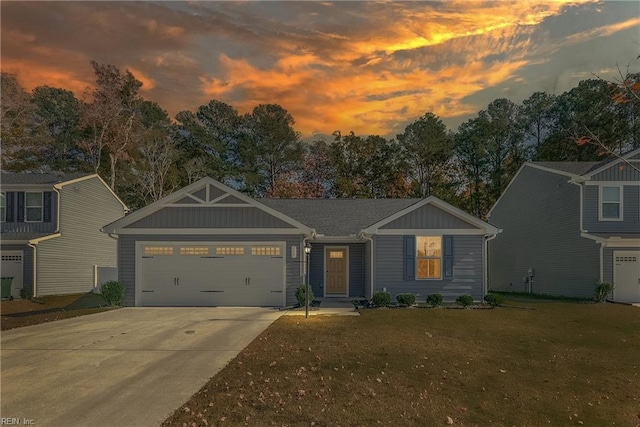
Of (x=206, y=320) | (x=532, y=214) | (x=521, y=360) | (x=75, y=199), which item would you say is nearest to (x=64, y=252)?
(x=75, y=199)

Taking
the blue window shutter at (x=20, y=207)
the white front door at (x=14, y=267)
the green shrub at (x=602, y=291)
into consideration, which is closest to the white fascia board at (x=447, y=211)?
the green shrub at (x=602, y=291)

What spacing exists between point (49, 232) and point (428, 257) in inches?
784

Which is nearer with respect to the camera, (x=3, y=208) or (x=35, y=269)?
(x=35, y=269)

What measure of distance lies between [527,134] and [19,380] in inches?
1724

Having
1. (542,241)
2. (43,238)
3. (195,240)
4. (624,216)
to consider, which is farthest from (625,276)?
(43,238)

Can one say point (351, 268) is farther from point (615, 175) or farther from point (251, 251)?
point (615, 175)

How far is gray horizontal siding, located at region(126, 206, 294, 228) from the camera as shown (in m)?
17.4

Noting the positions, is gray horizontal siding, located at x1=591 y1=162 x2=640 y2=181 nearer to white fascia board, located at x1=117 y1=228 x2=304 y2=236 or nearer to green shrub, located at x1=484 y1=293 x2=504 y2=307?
green shrub, located at x1=484 y1=293 x2=504 y2=307

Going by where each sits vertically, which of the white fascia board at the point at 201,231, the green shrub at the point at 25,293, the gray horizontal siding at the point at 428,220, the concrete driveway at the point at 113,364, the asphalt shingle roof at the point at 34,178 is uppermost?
the asphalt shingle roof at the point at 34,178

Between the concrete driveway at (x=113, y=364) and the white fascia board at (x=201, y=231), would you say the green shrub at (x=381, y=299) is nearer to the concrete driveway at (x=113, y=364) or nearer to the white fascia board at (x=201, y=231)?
the white fascia board at (x=201, y=231)

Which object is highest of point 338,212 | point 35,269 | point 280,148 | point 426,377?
point 280,148

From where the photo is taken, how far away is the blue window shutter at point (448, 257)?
57.5ft

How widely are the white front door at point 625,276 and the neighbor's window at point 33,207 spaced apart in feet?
95.7

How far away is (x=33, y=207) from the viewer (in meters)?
22.9
